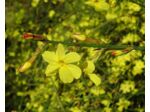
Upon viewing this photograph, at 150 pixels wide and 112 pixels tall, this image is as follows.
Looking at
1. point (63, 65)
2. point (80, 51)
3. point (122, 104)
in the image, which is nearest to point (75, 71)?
point (63, 65)

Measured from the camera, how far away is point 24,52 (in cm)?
215

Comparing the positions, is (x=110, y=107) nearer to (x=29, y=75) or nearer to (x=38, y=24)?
(x=29, y=75)

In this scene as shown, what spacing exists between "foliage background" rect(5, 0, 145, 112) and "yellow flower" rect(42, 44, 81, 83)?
622 mm

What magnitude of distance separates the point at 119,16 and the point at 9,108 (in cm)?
76

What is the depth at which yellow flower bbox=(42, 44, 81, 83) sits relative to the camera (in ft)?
2.43

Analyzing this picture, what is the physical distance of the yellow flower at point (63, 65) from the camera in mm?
740

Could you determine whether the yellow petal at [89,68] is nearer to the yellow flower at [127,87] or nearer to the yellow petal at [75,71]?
the yellow petal at [75,71]

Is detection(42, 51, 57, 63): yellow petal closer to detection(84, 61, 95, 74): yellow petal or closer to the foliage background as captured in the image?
detection(84, 61, 95, 74): yellow petal

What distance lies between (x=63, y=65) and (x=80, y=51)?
1.02 m

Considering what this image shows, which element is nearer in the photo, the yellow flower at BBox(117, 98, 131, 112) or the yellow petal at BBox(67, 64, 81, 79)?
the yellow petal at BBox(67, 64, 81, 79)

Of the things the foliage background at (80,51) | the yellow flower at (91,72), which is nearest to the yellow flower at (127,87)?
the foliage background at (80,51)

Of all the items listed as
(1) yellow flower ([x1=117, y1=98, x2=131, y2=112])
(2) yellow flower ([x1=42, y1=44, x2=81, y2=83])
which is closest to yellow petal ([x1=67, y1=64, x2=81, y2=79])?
(2) yellow flower ([x1=42, y1=44, x2=81, y2=83])

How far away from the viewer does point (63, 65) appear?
766mm

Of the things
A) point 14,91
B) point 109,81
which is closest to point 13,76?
point 14,91
